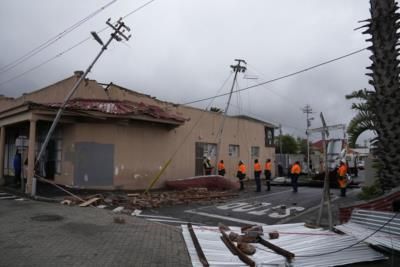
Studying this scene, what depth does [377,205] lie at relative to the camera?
8188mm

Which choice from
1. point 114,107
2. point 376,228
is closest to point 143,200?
point 114,107

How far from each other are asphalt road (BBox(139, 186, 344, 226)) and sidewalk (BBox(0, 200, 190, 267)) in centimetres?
162

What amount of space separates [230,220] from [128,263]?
20.0 ft

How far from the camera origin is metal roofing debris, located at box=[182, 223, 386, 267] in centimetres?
669

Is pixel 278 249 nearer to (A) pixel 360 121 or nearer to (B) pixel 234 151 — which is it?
(A) pixel 360 121

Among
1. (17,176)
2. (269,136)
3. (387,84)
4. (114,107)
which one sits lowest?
(17,176)

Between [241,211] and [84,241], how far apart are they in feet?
23.2

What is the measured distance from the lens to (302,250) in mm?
7086

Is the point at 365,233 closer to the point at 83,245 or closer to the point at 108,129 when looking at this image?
the point at 83,245

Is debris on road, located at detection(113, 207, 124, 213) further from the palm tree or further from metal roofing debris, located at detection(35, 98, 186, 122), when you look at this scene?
the palm tree

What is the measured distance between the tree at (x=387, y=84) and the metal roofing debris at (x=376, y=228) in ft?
4.90

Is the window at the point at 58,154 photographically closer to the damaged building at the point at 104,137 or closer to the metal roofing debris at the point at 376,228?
the damaged building at the point at 104,137

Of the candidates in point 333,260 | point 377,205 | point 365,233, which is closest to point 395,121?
point 377,205

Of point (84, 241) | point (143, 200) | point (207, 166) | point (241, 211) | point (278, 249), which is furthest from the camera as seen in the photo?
point (207, 166)
